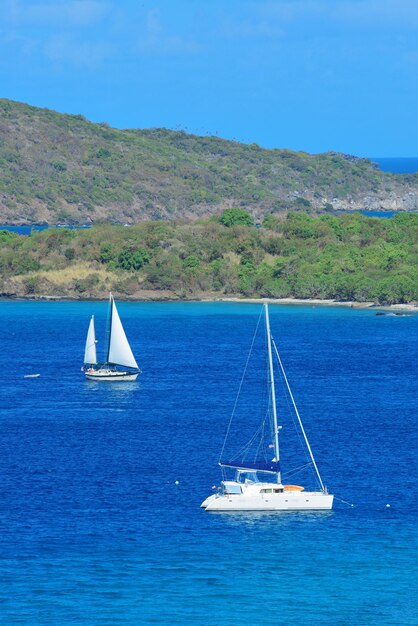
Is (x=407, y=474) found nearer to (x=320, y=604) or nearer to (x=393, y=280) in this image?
(x=320, y=604)

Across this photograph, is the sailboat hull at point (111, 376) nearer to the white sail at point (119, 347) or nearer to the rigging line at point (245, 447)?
the white sail at point (119, 347)

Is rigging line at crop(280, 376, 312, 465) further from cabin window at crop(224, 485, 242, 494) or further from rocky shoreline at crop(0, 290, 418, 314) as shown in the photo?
rocky shoreline at crop(0, 290, 418, 314)

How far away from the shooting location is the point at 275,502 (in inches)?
2195

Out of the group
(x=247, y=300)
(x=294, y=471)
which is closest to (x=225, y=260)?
(x=247, y=300)

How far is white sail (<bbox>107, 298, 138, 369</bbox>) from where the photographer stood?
92.2 meters

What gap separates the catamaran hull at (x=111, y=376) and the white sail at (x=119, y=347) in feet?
1.90

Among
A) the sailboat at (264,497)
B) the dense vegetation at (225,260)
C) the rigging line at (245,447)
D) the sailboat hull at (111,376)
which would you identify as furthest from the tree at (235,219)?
the sailboat at (264,497)

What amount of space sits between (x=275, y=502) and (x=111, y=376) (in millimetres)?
38288

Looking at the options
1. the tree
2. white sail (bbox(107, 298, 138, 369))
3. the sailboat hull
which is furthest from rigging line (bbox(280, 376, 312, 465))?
the tree

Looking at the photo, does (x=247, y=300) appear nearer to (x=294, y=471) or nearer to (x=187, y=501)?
(x=294, y=471)

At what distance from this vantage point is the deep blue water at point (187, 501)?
46688 millimetres

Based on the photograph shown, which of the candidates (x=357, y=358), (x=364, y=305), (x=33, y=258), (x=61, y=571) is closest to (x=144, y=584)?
(x=61, y=571)

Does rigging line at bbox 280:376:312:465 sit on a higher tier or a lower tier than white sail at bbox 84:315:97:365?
lower

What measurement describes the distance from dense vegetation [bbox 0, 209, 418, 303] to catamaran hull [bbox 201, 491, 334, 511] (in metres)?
81.2
